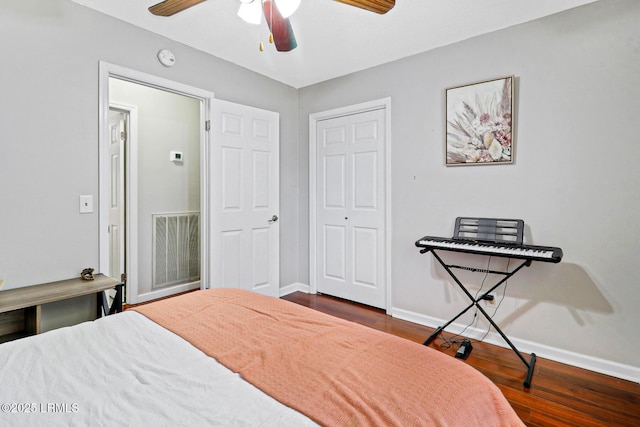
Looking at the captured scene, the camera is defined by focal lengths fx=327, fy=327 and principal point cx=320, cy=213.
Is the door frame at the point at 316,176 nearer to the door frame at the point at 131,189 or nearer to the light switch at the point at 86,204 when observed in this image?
the door frame at the point at 131,189

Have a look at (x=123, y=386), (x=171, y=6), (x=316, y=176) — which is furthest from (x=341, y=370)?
(x=316, y=176)

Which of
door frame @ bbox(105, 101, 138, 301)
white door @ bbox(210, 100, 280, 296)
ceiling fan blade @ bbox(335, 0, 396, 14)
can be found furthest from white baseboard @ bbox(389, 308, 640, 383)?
door frame @ bbox(105, 101, 138, 301)

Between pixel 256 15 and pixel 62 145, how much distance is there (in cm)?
158

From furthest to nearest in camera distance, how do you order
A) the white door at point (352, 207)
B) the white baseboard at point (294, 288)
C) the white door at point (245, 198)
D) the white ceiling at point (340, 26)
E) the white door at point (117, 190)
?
the white baseboard at point (294, 288) < the white door at point (117, 190) < the white door at point (352, 207) < the white door at point (245, 198) < the white ceiling at point (340, 26)

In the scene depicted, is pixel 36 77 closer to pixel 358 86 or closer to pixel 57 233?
pixel 57 233

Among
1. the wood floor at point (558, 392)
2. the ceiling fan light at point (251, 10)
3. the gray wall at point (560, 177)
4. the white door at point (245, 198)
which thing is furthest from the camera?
the white door at point (245, 198)

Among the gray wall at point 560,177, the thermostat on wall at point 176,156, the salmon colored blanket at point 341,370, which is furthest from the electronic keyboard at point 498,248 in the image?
the thermostat on wall at point 176,156

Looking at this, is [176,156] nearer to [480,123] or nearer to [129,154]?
[129,154]

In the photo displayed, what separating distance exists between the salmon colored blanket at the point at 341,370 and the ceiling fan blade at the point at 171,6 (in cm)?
158

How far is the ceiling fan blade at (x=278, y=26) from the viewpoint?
160cm

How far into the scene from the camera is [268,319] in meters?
1.45

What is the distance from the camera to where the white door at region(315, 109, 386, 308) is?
10.9 feet

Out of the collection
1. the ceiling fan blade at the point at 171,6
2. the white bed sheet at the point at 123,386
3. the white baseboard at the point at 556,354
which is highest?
the ceiling fan blade at the point at 171,6

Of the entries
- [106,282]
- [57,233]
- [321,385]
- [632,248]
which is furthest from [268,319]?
[632,248]
